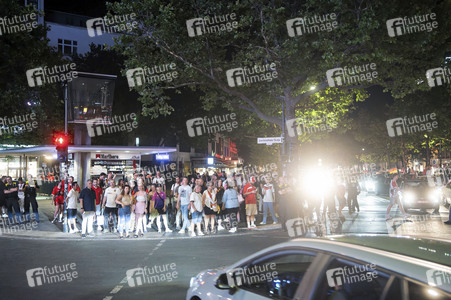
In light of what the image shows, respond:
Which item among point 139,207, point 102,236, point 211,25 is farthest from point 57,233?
point 211,25

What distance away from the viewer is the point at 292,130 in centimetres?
1827

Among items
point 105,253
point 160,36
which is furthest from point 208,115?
point 105,253

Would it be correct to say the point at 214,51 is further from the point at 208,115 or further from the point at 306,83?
the point at 208,115

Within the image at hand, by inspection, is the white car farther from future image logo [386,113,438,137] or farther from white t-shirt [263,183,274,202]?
future image logo [386,113,438,137]

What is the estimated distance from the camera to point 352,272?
111 inches

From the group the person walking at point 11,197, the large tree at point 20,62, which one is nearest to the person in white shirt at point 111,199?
the person walking at point 11,197

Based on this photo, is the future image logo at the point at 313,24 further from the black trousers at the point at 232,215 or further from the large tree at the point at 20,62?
the large tree at the point at 20,62

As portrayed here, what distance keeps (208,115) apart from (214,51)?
55.7 feet

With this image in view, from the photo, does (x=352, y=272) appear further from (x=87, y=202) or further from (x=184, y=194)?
(x=87, y=202)

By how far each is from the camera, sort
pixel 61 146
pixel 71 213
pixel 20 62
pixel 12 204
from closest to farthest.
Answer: pixel 71 213 < pixel 61 146 < pixel 20 62 < pixel 12 204

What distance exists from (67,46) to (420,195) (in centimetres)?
4530

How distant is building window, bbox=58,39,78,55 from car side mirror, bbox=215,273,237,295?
50.9m

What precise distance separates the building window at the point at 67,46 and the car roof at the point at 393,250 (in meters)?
51.8

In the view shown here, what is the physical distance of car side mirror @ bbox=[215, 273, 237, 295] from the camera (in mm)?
3703
